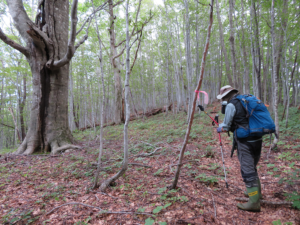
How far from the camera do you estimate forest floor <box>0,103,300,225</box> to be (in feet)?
6.33

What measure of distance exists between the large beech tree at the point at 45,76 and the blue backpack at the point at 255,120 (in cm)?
505

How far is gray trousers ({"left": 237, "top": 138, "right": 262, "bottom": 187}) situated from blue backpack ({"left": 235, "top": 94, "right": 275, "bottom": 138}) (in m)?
0.13

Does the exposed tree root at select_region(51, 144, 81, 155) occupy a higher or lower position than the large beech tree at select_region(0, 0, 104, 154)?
lower

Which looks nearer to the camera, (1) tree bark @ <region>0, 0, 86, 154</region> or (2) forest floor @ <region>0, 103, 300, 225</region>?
(2) forest floor @ <region>0, 103, 300, 225</region>

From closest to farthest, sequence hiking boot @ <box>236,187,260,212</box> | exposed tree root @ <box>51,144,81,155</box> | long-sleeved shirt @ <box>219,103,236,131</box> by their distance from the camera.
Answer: hiking boot @ <box>236,187,260,212</box>
long-sleeved shirt @ <box>219,103,236,131</box>
exposed tree root @ <box>51,144,81,155</box>

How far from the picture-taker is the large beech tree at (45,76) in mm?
4887

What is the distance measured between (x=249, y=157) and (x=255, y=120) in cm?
56

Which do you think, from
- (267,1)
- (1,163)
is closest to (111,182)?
(1,163)

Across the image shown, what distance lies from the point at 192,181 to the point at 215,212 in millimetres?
832

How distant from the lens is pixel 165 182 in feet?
9.14

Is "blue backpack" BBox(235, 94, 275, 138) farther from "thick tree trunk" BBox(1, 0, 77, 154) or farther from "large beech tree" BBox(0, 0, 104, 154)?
"thick tree trunk" BBox(1, 0, 77, 154)

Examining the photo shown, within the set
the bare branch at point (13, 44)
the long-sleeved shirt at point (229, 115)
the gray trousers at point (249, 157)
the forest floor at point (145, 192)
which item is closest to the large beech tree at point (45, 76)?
the bare branch at point (13, 44)

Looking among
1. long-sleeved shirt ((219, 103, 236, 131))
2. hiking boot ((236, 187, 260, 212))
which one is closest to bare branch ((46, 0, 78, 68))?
long-sleeved shirt ((219, 103, 236, 131))

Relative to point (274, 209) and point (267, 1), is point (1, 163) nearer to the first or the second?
point (274, 209)
